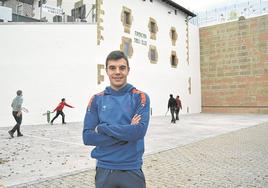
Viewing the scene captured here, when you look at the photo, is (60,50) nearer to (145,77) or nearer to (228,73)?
(145,77)

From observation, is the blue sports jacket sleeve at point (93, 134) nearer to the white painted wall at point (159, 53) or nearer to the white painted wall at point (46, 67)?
the white painted wall at point (46, 67)

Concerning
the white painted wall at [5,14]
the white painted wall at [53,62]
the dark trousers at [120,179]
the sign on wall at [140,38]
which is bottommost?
the dark trousers at [120,179]

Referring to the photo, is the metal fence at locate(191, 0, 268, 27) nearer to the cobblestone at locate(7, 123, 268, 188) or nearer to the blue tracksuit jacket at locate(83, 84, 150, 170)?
the cobblestone at locate(7, 123, 268, 188)

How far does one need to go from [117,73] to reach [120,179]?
0.80 m

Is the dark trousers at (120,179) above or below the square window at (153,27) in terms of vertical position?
below

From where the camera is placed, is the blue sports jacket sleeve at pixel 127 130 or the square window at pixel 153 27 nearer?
the blue sports jacket sleeve at pixel 127 130

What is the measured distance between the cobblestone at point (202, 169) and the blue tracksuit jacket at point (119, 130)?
294cm

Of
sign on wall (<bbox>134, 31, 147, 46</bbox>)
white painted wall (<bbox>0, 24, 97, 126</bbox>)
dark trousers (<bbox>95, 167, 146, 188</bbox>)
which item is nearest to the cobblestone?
dark trousers (<bbox>95, 167, 146, 188</bbox>)

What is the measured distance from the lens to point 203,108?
92.9 feet

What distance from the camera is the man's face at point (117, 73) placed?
7.47 feet

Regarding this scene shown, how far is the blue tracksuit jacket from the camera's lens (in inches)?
84.0

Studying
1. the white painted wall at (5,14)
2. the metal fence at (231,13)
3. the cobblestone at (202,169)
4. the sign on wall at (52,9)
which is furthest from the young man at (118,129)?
the metal fence at (231,13)

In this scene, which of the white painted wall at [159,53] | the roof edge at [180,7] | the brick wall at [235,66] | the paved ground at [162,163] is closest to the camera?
the paved ground at [162,163]

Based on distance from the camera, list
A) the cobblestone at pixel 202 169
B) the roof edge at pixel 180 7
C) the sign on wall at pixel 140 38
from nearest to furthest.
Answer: the cobblestone at pixel 202 169 < the sign on wall at pixel 140 38 < the roof edge at pixel 180 7
